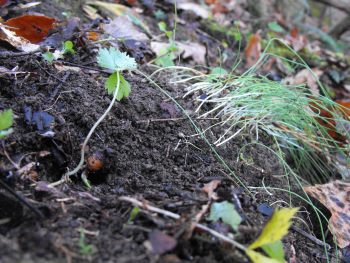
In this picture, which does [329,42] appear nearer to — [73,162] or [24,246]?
[73,162]

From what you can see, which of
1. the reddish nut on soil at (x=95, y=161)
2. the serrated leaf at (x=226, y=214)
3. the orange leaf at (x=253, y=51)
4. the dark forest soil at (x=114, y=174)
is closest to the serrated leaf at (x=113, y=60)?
the dark forest soil at (x=114, y=174)

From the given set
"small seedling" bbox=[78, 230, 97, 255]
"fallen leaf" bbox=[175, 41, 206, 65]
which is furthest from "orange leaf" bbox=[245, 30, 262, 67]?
"small seedling" bbox=[78, 230, 97, 255]

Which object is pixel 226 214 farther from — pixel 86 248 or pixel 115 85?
pixel 115 85

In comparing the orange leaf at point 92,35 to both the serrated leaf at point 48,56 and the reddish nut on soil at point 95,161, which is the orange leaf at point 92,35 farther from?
the reddish nut on soil at point 95,161

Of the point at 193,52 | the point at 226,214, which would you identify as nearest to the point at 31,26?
the point at 193,52

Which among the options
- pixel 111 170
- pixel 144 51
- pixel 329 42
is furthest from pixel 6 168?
pixel 329 42
